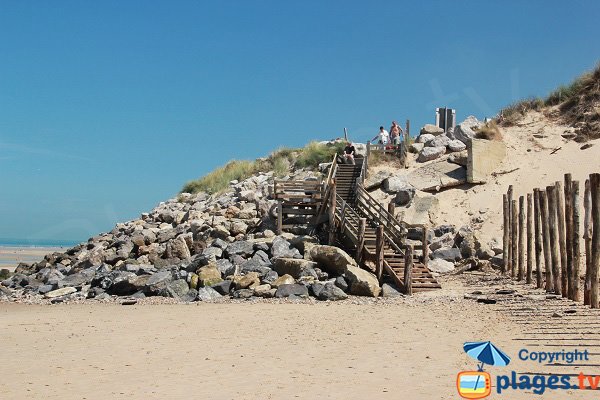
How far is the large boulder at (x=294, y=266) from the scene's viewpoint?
1757cm

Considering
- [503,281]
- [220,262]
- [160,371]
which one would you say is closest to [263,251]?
[220,262]

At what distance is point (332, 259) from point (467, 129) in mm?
14906

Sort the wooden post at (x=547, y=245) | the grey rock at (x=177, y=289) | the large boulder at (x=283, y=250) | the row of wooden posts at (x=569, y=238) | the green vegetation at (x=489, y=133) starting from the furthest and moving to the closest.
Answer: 1. the green vegetation at (x=489, y=133)
2. the large boulder at (x=283, y=250)
3. the grey rock at (x=177, y=289)
4. the wooden post at (x=547, y=245)
5. the row of wooden posts at (x=569, y=238)

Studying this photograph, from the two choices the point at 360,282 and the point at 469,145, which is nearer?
the point at 360,282

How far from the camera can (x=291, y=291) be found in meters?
16.2

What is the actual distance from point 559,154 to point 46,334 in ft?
73.5

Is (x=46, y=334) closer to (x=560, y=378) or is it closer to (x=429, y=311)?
(x=429, y=311)

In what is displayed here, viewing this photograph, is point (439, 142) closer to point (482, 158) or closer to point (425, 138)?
point (425, 138)

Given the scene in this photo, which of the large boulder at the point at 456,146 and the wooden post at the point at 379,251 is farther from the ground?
the large boulder at the point at 456,146

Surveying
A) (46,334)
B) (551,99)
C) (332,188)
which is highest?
(551,99)

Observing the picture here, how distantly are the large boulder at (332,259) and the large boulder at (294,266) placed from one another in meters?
0.27

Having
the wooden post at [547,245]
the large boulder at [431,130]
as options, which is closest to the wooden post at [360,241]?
the wooden post at [547,245]

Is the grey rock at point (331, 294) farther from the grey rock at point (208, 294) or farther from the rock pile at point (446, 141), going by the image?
the rock pile at point (446, 141)

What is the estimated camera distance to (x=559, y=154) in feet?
87.8
